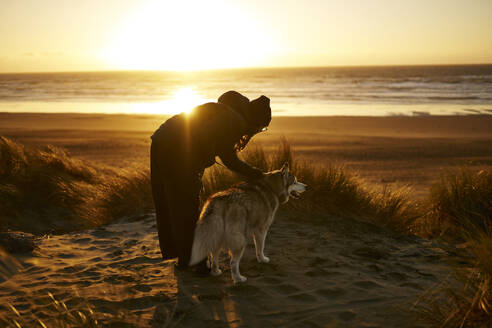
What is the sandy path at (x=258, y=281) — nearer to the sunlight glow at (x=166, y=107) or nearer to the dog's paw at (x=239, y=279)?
the dog's paw at (x=239, y=279)

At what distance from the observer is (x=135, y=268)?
488 centimetres

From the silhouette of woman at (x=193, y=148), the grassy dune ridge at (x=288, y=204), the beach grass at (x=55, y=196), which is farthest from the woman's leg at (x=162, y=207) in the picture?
the beach grass at (x=55, y=196)

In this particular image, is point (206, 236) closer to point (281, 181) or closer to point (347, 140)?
point (281, 181)

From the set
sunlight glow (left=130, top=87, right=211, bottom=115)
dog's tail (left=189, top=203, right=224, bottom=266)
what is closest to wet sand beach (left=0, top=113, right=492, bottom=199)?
sunlight glow (left=130, top=87, right=211, bottom=115)

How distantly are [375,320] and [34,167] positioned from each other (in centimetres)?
743

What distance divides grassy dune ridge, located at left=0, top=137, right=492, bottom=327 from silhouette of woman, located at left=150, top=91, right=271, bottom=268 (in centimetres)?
238

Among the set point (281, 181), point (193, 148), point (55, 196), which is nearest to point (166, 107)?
point (55, 196)

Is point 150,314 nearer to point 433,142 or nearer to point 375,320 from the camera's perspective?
point 375,320

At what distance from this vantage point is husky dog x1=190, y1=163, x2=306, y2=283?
4.13 meters

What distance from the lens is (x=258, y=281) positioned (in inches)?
175

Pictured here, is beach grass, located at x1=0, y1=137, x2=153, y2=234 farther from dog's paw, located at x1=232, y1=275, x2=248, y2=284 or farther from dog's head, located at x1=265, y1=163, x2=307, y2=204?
dog's paw, located at x1=232, y1=275, x2=248, y2=284

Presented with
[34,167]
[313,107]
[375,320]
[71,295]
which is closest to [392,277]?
[375,320]

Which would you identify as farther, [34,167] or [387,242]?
[34,167]

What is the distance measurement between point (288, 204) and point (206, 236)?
2894 mm
